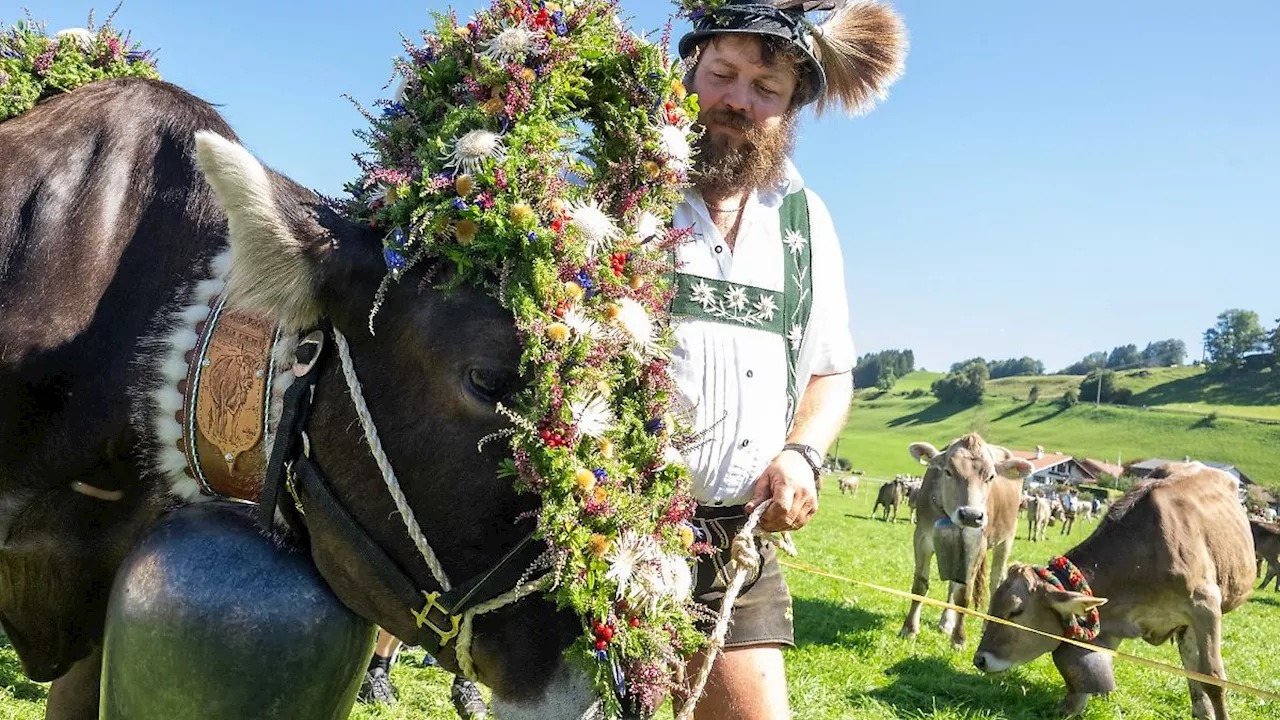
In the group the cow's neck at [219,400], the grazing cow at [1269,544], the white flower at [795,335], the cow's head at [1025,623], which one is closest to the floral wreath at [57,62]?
the cow's neck at [219,400]

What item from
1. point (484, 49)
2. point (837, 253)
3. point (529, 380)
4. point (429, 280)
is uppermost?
point (484, 49)

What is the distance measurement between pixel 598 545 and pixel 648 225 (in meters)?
0.91

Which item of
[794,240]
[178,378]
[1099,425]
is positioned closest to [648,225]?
[794,240]

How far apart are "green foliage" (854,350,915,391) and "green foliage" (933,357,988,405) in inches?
703

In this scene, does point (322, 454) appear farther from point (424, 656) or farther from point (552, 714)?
point (424, 656)

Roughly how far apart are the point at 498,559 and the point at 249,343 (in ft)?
3.32

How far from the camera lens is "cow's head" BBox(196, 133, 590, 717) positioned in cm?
179

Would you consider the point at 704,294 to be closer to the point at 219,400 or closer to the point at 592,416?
the point at 592,416

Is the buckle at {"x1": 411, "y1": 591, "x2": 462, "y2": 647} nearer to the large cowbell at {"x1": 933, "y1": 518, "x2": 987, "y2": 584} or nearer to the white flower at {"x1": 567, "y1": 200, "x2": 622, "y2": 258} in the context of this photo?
the white flower at {"x1": 567, "y1": 200, "x2": 622, "y2": 258}

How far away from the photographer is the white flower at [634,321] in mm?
1956

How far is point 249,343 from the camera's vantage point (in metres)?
2.29

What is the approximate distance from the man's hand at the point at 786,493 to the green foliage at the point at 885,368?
479 feet

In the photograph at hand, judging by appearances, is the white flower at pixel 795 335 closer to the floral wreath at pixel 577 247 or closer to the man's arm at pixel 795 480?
the man's arm at pixel 795 480

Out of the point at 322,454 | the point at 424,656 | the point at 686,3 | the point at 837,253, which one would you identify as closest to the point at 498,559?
the point at 322,454
